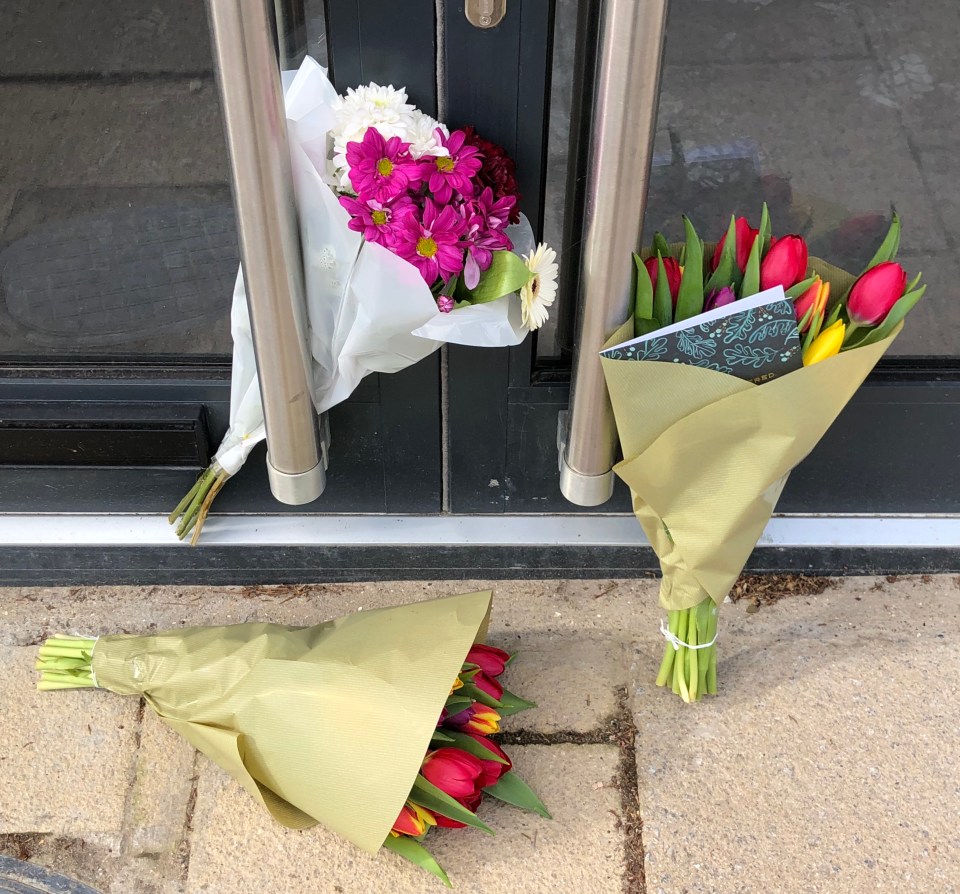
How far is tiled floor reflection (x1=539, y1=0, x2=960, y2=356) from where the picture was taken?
151cm

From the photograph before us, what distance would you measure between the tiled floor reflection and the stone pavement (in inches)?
23.2

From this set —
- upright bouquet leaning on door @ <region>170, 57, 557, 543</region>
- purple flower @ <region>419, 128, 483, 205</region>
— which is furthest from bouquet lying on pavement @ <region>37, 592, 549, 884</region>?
purple flower @ <region>419, 128, 483, 205</region>

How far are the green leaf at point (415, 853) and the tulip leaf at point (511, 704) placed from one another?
0.26 metres

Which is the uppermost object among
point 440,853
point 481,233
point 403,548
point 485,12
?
point 485,12

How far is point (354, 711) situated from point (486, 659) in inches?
10.3

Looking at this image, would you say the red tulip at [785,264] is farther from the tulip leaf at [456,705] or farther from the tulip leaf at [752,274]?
the tulip leaf at [456,705]

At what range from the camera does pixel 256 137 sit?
4.25 ft

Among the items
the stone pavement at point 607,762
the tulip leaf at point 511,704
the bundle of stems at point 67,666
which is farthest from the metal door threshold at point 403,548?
the tulip leaf at point 511,704

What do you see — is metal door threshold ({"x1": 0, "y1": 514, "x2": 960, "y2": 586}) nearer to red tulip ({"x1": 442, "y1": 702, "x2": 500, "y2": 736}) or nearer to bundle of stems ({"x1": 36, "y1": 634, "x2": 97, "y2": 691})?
bundle of stems ({"x1": 36, "y1": 634, "x2": 97, "y2": 691})

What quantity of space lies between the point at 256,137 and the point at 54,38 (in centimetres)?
44

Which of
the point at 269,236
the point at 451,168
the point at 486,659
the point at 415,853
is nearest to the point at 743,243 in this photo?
the point at 451,168

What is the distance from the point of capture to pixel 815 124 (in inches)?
63.9

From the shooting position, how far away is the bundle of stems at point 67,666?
1.78 metres

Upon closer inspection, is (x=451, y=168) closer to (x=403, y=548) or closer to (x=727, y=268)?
(x=727, y=268)
